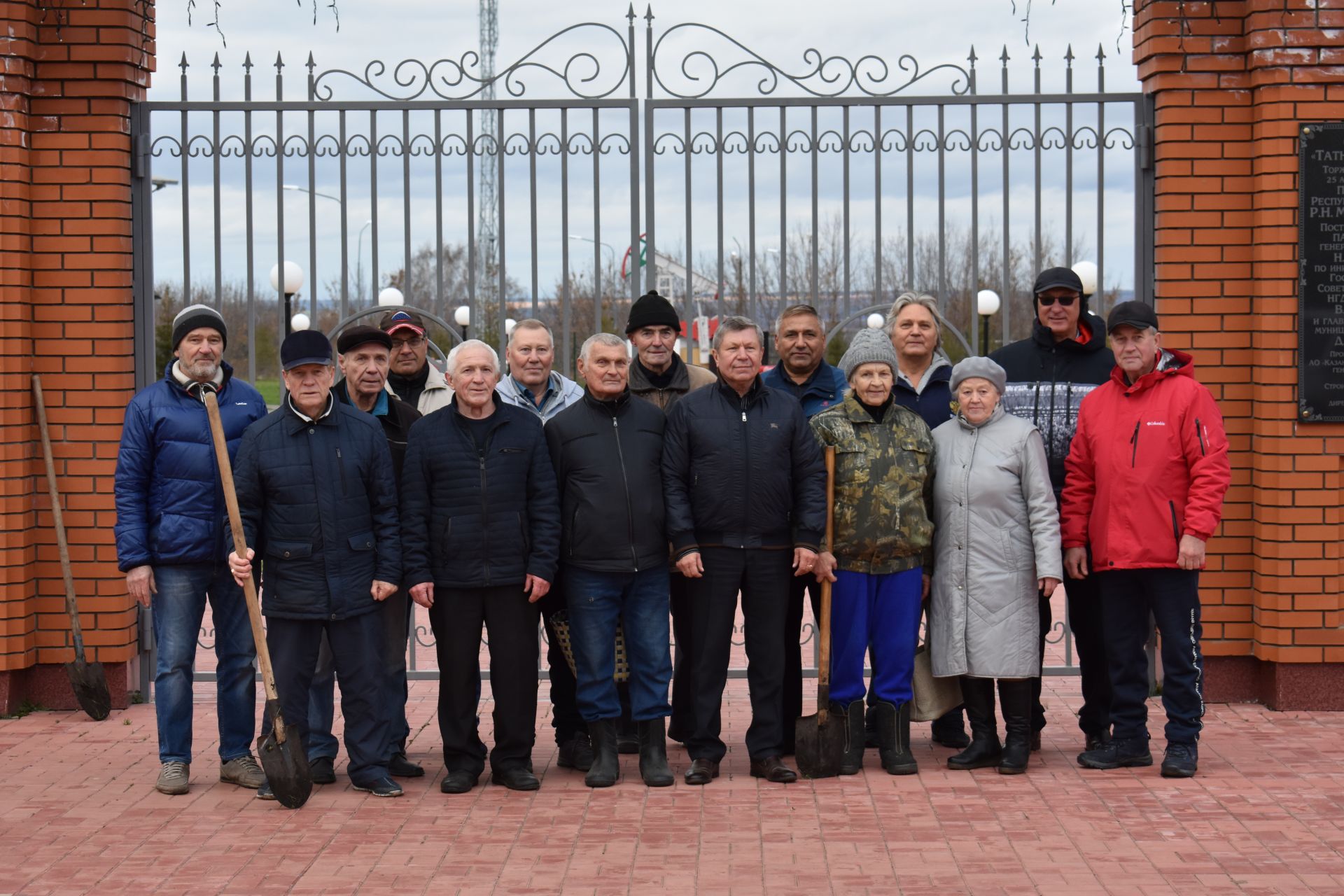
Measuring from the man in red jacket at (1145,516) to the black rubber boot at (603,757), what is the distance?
1815mm

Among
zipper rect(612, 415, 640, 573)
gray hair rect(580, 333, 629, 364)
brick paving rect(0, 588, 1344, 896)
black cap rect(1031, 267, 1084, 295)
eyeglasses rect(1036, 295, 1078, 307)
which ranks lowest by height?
brick paving rect(0, 588, 1344, 896)

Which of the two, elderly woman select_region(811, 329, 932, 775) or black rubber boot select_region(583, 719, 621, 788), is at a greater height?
elderly woman select_region(811, 329, 932, 775)

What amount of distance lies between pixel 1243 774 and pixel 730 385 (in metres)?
2.40

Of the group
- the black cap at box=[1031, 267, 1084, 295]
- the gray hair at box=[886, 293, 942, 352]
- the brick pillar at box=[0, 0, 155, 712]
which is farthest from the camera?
the brick pillar at box=[0, 0, 155, 712]

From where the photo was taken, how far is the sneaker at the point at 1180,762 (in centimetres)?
572

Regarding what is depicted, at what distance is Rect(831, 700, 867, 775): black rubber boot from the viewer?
5.89 meters

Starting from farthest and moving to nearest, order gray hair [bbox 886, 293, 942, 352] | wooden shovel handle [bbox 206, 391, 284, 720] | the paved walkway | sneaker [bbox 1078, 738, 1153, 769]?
1. gray hair [bbox 886, 293, 942, 352]
2. sneaker [bbox 1078, 738, 1153, 769]
3. wooden shovel handle [bbox 206, 391, 284, 720]
4. the paved walkway

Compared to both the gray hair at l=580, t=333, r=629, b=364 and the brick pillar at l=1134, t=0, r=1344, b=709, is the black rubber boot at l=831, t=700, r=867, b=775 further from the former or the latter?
the brick pillar at l=1134, t=0, r=1344, b=709

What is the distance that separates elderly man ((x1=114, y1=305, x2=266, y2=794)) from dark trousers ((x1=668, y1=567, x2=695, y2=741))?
162 centimetres

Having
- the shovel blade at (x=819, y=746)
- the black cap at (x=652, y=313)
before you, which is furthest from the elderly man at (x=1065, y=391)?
the black cap at (x=652, y=313)

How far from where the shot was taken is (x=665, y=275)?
30.0 ft

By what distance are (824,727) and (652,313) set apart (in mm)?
1715

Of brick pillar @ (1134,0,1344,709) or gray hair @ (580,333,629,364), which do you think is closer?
gray hair @ (580,333,629,364)

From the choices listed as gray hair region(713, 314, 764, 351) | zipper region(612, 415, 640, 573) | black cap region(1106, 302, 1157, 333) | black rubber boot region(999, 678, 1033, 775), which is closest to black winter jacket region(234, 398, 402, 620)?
zipper region(612, 415, 640, 573)
